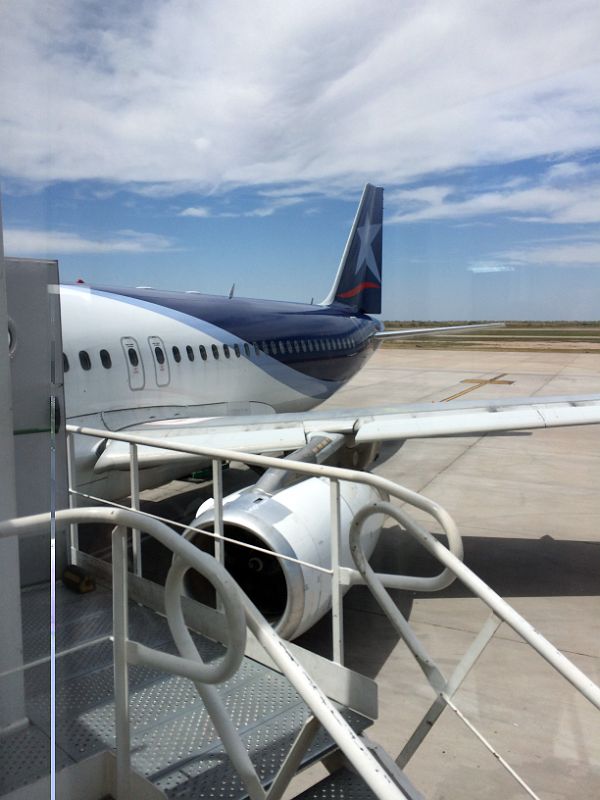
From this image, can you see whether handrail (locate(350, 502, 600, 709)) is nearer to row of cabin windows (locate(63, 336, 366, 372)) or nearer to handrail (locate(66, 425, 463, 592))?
handrail (locate(66, 425, 463, 592))

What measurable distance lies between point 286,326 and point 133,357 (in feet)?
12.4

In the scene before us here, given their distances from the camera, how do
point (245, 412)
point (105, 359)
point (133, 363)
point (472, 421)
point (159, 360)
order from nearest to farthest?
point (472, 421) < point (105, 359) < point (133, 363) < point (159, 360) < point (245, 412)

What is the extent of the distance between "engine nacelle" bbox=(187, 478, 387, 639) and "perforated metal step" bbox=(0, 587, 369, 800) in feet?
5.64

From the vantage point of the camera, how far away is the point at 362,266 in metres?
15.2

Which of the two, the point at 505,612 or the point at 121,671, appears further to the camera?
the point at 505,612

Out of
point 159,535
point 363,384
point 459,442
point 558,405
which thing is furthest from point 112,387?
point 363,384

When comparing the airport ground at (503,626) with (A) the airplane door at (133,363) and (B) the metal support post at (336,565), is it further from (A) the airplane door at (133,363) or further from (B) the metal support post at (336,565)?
(A) the airplane door at (133,363)

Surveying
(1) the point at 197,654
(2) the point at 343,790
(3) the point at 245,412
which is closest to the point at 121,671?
(1) the point at 197,654

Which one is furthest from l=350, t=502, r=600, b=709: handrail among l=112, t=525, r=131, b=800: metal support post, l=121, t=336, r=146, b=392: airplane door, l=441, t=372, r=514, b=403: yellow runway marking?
l=441, t=372, r=514, b=403: yellow runway marking

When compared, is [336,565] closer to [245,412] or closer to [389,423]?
[389,423]

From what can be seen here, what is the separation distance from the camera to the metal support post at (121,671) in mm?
1976

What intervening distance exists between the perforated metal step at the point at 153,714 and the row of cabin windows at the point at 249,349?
4.46 m

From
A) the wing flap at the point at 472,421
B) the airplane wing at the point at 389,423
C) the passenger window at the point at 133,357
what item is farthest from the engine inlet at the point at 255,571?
the passenger window at the point at 133,357

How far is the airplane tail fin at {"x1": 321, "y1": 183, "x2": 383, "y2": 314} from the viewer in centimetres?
1470
